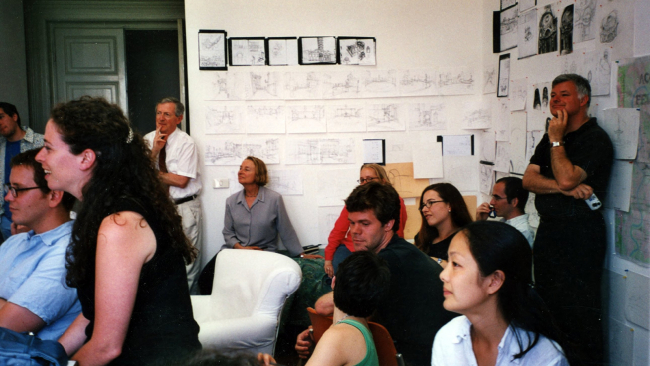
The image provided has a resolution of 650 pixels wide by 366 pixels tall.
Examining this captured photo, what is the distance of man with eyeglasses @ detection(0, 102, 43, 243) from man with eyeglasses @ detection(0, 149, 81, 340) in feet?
0.30

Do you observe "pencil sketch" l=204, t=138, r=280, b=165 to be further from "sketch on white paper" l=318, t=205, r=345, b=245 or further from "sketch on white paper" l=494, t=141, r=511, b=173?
"sketch on white paper" l=494, t=141, r=511, b=173

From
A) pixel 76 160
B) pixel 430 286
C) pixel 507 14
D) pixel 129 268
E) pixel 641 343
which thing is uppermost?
pixel 507 14

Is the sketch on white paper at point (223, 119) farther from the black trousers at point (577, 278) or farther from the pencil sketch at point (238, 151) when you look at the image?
the black trousers at point (577, 278)

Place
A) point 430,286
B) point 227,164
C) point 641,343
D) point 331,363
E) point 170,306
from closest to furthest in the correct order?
point 170,306, point 331,363, point 430,286, point 641,343, point 227,164

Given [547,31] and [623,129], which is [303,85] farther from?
[623,129]

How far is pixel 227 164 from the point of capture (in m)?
4.14

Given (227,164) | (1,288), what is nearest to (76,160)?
(1,288)

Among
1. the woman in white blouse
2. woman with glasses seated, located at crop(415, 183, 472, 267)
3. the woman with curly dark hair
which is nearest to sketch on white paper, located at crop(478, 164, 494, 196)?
woman with glasses seated, located at crop(415, 183, 472, 267)

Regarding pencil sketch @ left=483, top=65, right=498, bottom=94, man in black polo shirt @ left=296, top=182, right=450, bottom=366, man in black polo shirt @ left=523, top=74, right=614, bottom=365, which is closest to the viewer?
man in black polo shirt @ left=296, top=182, right=450, bottom=366

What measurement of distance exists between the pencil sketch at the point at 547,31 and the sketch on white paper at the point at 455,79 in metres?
1.08

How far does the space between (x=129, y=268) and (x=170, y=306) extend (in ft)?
0.60

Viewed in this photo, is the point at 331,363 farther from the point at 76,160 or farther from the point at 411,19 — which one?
the point at 411,19

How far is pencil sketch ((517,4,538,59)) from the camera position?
320 centimetres

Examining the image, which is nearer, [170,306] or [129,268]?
[129,268]
